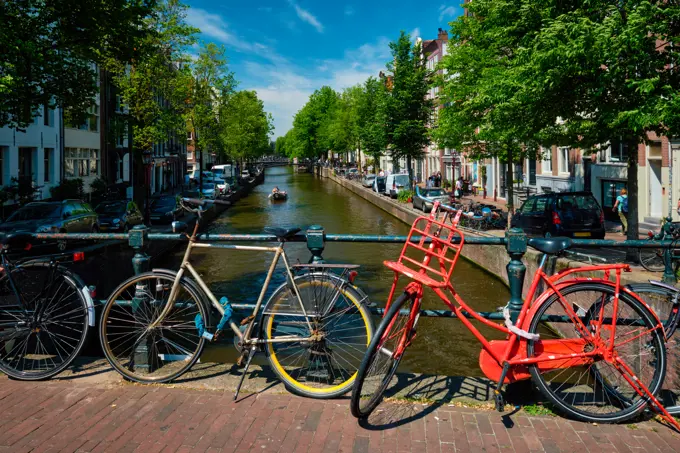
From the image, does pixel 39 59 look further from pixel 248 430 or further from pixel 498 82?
pixel 248 430

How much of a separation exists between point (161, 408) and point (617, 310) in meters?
2.97

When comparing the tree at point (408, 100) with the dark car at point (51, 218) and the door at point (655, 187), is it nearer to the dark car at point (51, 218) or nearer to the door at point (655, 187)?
the door at point (655, 187)

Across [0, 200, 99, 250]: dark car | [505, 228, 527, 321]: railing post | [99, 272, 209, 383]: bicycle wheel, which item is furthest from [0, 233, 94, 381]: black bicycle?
[0, 200, 99, 250]: dark car

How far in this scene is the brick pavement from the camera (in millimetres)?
3219

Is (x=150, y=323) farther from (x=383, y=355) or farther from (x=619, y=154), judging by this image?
(x=619, y=154)

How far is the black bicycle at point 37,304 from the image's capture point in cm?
420

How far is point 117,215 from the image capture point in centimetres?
2127

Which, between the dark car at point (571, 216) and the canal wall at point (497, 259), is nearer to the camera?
the canal wall at point (497, 259)

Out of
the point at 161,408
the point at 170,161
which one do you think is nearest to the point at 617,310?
the point at 161,408

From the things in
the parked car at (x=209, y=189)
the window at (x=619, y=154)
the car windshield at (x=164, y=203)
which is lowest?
the car windshield at (x=164, y=203)

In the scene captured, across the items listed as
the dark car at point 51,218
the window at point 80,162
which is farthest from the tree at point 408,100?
the dark car at point 51,218

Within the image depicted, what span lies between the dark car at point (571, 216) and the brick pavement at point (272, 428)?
1316cm

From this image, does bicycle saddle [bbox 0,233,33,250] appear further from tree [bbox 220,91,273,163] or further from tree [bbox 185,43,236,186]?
tree [bbox 220,91,273,163]

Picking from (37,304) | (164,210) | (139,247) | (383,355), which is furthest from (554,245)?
(164,210)
